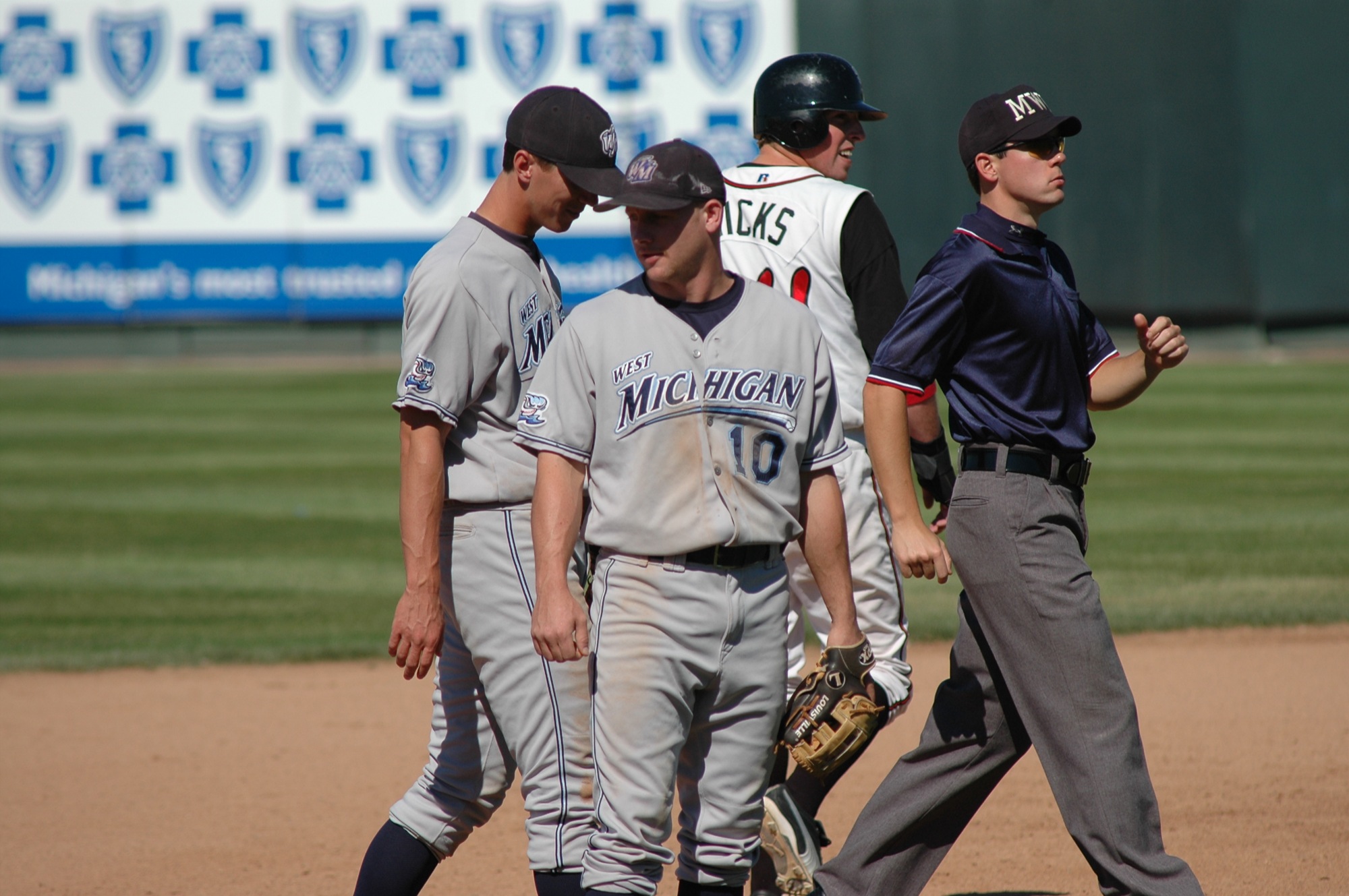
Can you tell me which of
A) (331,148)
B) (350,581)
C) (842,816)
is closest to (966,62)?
(331,148)

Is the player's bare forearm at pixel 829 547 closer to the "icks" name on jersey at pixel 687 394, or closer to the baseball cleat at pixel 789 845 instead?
the "icks" name on jersey at pixel 687 394

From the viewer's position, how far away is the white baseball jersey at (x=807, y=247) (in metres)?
4.00

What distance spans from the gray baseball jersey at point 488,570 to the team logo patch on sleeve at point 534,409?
0.24 meters

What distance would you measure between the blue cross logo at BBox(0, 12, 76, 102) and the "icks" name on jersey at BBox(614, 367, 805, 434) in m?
23.7

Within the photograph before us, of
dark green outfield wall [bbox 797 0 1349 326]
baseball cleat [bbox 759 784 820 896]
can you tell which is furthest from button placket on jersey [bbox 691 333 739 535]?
dark green outfield wall [bbox 797 0 1349 326]

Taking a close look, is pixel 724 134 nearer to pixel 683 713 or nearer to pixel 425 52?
pixel 425 52

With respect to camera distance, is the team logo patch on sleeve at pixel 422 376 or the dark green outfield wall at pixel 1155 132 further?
the dark green outfield wall at pixel 1155 132

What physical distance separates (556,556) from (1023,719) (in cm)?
110

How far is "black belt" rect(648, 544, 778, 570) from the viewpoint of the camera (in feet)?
9.42

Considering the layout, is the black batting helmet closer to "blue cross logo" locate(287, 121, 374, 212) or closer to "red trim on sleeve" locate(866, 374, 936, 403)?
"red trim on sleeve" locate(866, 374, 936, 403)

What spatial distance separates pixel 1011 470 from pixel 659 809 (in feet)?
3.59

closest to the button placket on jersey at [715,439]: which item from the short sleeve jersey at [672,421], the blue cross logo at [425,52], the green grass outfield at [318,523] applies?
the short sleeve jersey at [672,421]

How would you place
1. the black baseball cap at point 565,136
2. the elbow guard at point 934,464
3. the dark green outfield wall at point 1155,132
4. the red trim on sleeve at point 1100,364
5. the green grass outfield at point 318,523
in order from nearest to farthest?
1. the black baseball cap at point 565,136
2. the red trim on sleeve at point 1100,364
3. the elbow guard at point 934,464
4. the green grass outfield at point 318,523
5. the dark green outfield wall at point 1155,132

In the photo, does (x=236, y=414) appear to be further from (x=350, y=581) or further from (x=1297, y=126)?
(x=1297, y=126)
